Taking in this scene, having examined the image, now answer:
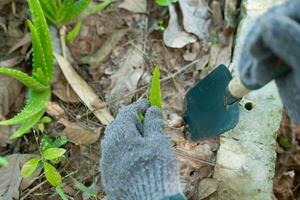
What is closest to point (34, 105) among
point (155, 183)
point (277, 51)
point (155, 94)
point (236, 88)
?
point (155, 94)

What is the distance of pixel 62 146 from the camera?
1.95 metres

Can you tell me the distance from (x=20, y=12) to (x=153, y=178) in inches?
43.8

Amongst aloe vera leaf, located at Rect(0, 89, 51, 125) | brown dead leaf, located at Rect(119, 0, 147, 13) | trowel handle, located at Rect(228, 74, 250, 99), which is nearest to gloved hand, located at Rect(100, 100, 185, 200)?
trowel handle, located at Rect(228, 74, 250, 99)

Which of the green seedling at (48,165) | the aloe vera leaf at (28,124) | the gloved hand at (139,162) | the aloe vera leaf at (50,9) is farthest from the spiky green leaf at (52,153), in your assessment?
the aloe vera leaf at (50,9)

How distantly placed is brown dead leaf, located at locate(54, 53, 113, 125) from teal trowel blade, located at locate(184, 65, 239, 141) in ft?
1.16

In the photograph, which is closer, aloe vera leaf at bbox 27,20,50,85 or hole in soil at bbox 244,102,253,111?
aloe vera leaf at bbox 27,20,50,85

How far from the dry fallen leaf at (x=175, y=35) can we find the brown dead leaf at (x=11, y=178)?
78 centimetres

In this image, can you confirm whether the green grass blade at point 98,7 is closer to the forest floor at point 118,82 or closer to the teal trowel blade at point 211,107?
the forest floor at point 118,82

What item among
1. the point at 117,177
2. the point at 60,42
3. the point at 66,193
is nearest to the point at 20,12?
the point at 60,42

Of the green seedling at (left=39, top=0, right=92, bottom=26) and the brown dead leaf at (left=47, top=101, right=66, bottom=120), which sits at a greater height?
the green seedling at (left=39, top=0, right=92, bottom=26)

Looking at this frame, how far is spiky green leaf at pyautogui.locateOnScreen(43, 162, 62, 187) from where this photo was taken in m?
1.75

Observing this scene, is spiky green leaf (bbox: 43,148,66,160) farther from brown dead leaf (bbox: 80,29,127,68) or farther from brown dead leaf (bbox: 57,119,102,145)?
brown dead leaf (bbox: 80,29,127,68)

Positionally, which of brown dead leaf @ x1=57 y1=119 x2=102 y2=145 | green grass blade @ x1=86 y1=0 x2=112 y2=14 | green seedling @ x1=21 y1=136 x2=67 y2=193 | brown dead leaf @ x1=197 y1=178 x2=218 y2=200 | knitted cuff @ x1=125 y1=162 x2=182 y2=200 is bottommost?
brown dead leaf @ x1=197 y1=178 x2=218 y2=200

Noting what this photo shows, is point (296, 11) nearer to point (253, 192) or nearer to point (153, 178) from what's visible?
point (153, 178)
